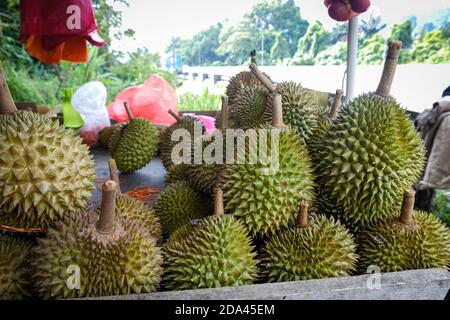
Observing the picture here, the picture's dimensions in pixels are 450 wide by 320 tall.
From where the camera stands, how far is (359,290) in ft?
2.69

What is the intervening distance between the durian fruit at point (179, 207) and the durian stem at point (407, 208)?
592 mm

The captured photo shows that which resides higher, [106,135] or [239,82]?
[239,82]

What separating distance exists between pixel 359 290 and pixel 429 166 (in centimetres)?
273

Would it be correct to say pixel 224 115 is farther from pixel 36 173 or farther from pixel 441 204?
pixel 441 204

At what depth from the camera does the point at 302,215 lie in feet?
3.24

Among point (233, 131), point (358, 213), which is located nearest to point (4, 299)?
point (233, 131)

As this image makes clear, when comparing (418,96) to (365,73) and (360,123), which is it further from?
(360,123)

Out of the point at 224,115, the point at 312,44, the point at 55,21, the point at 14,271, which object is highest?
the point at 312,44

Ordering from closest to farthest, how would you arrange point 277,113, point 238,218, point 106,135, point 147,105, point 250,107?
point 238,218
point 277,113
point 250,107
point 106,135
point 147,105

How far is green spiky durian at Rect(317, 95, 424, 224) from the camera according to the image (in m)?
1.05

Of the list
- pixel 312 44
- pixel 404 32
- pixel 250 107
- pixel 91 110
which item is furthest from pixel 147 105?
pixel 404 32

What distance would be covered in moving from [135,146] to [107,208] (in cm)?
138

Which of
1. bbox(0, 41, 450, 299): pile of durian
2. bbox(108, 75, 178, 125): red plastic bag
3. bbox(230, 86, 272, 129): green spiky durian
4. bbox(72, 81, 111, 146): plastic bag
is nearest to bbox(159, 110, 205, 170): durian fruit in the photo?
bbox(230, 86, 272, 129): green spiky durian

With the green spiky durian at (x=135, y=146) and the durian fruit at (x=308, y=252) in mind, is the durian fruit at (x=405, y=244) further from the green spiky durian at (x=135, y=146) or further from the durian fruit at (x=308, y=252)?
the green spiky durian at (x=135, y=146)
